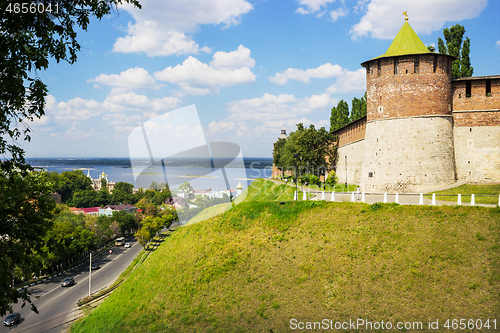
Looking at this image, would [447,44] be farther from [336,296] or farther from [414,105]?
[336,296]

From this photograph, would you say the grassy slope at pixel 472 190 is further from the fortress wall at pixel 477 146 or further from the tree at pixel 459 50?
the tree at pixel 459 50

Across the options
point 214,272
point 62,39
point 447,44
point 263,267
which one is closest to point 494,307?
point 263,267

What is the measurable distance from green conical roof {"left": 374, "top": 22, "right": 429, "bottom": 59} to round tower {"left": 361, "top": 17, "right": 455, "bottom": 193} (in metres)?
0.08

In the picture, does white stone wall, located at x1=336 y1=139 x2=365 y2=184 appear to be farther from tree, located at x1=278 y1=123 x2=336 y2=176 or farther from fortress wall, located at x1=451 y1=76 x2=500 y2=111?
fortress wall, located at x1=451 y1=76 x2=500 y2=111

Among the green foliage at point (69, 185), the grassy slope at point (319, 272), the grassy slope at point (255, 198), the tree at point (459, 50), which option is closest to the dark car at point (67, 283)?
the grassy slope at point (319, 272)

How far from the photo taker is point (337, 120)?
199 feet

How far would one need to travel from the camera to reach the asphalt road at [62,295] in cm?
2302

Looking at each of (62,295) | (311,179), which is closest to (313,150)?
(311,179)

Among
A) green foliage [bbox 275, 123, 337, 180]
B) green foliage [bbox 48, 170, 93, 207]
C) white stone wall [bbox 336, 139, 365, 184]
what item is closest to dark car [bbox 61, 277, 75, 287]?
green foliage [bbox 275, 123, 337, 180]

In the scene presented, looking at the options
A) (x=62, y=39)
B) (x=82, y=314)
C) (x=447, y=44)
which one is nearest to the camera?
(x=62, y=39)

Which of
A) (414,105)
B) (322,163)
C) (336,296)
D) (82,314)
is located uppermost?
(414,105)

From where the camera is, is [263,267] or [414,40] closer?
[263,267]

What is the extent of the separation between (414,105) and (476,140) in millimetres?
6111

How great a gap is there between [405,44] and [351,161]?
15703 millimetres
